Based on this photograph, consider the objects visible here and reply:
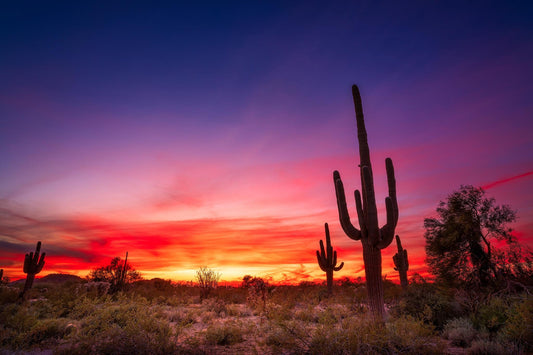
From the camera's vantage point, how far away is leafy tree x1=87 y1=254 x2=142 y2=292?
23.7 m

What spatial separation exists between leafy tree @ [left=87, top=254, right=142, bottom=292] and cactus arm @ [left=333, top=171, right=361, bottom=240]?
65.1ft

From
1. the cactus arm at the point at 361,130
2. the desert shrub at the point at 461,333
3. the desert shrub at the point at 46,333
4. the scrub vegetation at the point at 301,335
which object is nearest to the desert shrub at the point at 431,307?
the scrub vegetation at the point at 301,335

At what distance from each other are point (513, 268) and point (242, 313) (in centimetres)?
1597

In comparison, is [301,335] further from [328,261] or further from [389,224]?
[328,261]

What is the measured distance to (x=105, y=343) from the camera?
23.9ft

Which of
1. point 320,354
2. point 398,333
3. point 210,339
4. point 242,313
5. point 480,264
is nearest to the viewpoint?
point 320,354

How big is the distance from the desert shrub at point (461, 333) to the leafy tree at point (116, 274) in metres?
21.9

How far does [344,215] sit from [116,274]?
22.6 metres

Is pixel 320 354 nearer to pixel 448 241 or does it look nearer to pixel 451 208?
pixel 448 241

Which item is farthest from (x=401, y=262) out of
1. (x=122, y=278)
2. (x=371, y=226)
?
(x=122, y=278)

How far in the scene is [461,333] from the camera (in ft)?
30.7

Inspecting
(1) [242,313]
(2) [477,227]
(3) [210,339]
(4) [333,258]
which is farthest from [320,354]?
(2) [477,227]

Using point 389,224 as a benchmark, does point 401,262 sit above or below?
below

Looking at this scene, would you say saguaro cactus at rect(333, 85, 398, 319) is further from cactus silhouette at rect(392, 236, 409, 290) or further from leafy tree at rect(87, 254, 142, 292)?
leafy tree at rect(87, 254, 142, 292)
